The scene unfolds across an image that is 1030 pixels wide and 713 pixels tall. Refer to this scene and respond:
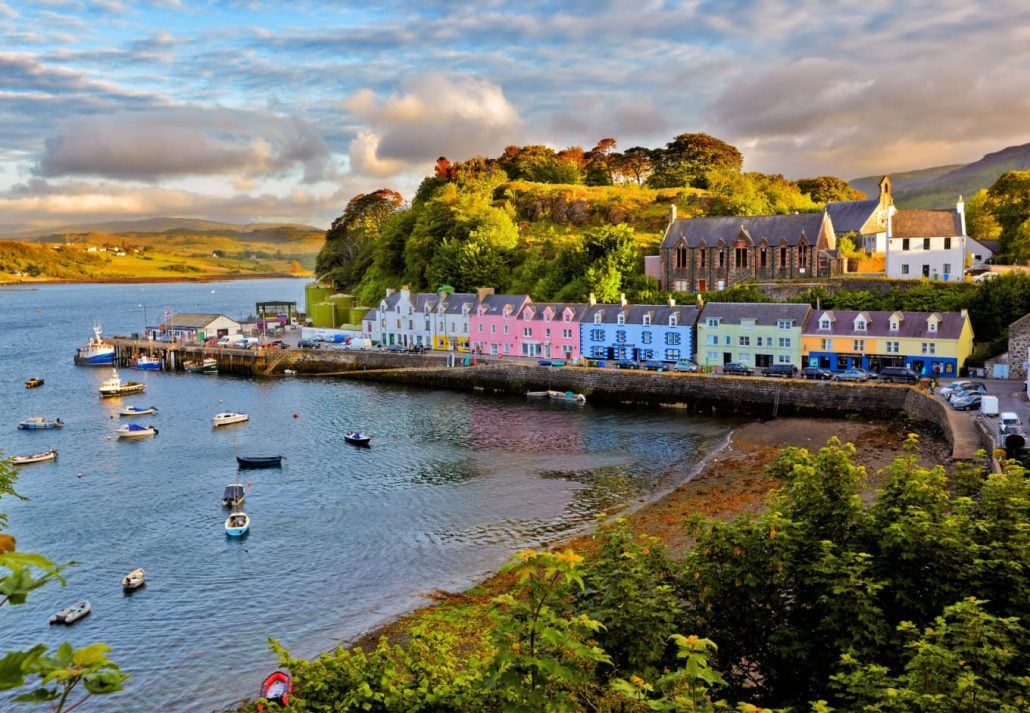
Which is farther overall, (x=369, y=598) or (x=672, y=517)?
(x=672, y=517)

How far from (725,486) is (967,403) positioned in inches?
713

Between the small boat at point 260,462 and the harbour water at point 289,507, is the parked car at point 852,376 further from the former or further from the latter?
the small boat at point 260,462

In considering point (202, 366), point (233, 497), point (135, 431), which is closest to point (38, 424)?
point (135, 431)

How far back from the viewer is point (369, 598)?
26844 mm

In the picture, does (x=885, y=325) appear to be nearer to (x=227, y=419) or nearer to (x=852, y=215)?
(x=852, y=215)

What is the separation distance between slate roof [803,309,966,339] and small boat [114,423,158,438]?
4927cm

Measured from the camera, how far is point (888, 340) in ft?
185

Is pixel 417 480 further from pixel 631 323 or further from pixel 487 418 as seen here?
pixel 631 323

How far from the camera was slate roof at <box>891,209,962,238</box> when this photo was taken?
66812mm

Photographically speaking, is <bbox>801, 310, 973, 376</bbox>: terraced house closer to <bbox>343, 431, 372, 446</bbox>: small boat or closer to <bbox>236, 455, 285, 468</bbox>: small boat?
<bbox>343, 431, 372, 446</bbox>: small boat

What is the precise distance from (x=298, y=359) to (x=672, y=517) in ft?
189

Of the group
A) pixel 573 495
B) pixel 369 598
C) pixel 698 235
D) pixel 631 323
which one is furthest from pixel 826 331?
pixel 369 598

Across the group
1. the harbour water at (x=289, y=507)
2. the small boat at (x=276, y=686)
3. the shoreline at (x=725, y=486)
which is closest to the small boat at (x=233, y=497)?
the harbour water at (x=289, y=507)

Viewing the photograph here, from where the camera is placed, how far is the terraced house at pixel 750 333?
2367 inches
